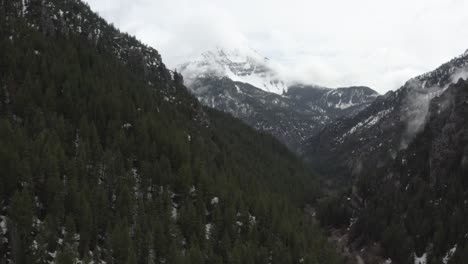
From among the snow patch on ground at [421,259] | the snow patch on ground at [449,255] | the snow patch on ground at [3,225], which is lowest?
the snow patch on ground at [421,259]

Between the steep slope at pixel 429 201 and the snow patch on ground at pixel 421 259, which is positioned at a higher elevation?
the steep slope at pixel 429 201

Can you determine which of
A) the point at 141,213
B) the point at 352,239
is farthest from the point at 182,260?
the point at 352,239

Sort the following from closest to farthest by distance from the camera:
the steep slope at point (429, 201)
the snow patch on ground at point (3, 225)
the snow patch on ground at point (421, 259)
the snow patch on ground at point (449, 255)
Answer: the snow patch on ground at point (3, 225) < the snow patch on ground at point (449, 255) < the snow patch on ground at point (421, 259) < the steep slope at point (429, 201)

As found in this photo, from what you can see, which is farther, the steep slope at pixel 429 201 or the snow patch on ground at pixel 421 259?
the steep slope at pixel 429 201

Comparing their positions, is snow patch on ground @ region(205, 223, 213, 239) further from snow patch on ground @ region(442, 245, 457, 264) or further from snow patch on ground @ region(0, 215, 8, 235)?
snow patch on ground @ region(442, 245, 457, 264)

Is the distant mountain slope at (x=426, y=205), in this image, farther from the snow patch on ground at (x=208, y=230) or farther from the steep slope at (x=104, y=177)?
the snow patch on ground at (x=208, y=230)

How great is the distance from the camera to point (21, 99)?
119m

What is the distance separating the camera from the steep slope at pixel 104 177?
8562 cm

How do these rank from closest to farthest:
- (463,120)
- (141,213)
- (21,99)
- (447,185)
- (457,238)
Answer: (141,213), (21,99), (457,238), (447,185), (463,120)

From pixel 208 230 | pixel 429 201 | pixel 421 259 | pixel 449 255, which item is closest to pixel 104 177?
pixel 208 230

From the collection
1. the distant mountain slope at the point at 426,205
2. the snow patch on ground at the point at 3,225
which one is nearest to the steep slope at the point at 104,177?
the snow patch on ground at the point at 3,225

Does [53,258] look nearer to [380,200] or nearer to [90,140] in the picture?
[90,140]

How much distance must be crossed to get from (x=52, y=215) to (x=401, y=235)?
10470cm

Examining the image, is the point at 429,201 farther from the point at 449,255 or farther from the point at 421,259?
the point at 449,255
